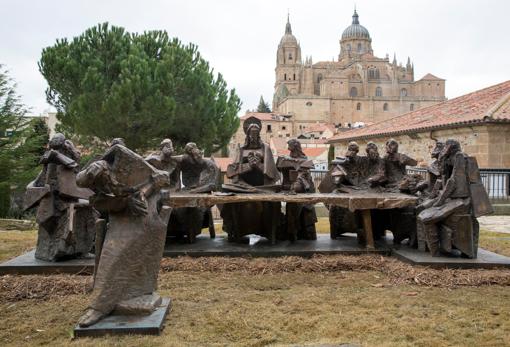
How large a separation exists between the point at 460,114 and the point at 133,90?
1267 centimetres

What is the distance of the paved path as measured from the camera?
10625 millimetres

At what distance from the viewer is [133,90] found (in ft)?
65.0

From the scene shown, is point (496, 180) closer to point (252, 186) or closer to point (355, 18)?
point (252, 186)

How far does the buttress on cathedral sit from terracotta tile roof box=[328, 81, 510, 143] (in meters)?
59.3

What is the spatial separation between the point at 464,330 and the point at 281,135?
7435cm

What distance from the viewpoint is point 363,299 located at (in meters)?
4.86

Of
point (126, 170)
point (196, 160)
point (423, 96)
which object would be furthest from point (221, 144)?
point (423, 96)

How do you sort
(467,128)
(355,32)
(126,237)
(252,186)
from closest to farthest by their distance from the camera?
(126,237), (252,186), (467,128), (355,32)

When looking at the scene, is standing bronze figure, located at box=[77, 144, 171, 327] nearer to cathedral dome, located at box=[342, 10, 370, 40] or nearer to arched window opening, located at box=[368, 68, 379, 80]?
arched window opening, located at box=[368, 68, 379, 80]

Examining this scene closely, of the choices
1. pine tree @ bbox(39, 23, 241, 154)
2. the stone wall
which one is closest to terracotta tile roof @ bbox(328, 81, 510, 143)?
A: the stone wall

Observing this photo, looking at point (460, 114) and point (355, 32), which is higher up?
point (355, 32)

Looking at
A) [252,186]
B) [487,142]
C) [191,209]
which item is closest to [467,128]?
[487,142]

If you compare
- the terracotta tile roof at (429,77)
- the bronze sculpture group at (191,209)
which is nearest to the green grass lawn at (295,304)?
the bronze sculpture group at (191,209)

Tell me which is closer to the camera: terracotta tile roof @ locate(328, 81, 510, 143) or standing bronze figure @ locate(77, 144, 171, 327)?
standing bronze figure @ locate(77, 144, 171, 327)
